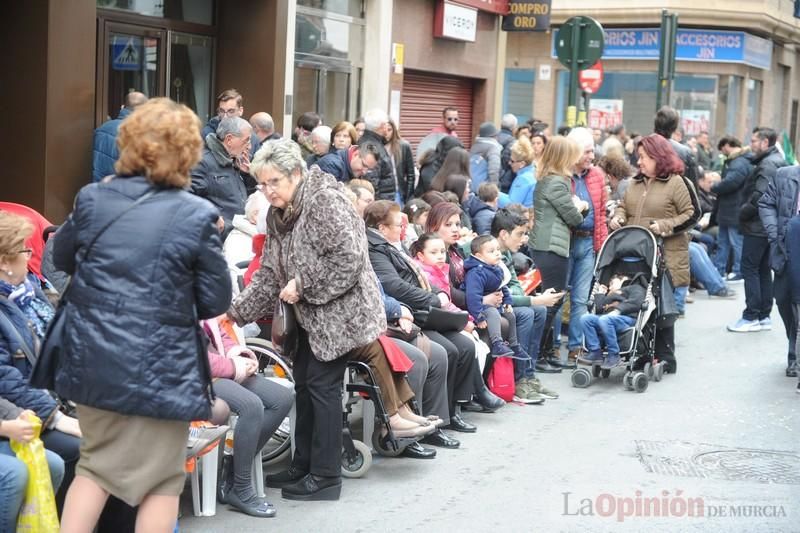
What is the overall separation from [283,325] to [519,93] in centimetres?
2961

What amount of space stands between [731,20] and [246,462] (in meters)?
28.6

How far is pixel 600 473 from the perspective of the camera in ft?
24.6

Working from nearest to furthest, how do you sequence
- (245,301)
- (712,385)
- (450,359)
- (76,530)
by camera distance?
(76,530)
(245,301)
(450,359)
(712,385)

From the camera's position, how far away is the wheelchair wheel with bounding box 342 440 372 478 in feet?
23.5

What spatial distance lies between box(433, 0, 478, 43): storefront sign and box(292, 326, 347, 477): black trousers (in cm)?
1213

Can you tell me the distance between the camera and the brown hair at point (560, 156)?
10.7m

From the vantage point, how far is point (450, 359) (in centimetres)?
816

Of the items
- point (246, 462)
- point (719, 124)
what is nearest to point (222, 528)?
point (246, 462)

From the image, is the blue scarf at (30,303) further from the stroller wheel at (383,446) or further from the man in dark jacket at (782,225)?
the man in dark jacket at (782,225)

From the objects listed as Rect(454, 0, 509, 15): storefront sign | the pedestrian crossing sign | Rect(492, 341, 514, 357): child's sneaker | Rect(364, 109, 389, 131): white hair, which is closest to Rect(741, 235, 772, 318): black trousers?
Rect(364, 109, 389, 131): white hair

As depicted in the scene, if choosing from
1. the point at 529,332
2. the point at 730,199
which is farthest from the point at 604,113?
the point at 529,332

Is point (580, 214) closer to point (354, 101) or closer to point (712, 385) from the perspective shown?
point (712, 385)

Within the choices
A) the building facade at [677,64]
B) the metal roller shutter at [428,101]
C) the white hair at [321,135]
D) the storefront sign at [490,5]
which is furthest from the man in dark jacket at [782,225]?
the building facade at [677,64]

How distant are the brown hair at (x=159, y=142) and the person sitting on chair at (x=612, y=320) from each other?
6190 millimetres
